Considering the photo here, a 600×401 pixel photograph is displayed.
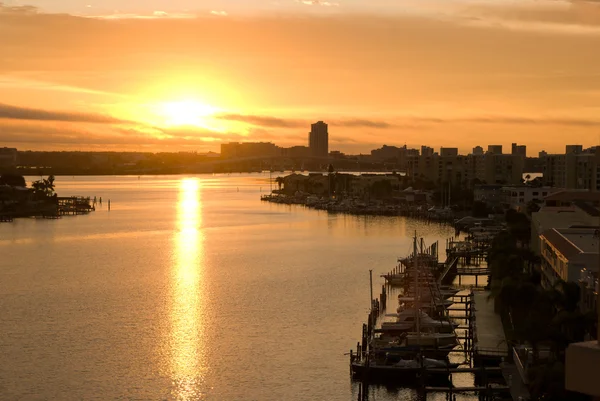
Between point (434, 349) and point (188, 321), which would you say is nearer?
point (434, 349)

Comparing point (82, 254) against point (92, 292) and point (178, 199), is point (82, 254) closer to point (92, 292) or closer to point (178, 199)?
point (92, 292)

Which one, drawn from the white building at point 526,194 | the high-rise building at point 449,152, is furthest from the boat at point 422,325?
the high-rise building at point 449,152

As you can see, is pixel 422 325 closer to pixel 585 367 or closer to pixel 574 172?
pixel 585 367

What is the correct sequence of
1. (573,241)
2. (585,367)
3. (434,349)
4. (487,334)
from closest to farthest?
(585,367)
(434,349)
(487,334)
(573,241)

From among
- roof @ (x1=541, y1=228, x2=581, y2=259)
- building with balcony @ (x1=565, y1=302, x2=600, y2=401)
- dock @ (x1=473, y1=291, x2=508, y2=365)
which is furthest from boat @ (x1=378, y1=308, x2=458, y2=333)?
building with balcony @ (x1=565, y1=302, x2=600, y2=401)

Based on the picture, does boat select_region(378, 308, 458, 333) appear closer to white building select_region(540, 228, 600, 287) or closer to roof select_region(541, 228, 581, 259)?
white building select_region(540, 228, 600, 287)

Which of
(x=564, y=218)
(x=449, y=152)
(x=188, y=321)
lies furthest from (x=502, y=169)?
(x=188, y=321)

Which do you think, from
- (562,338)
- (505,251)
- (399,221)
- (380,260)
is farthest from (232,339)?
(399,221)
